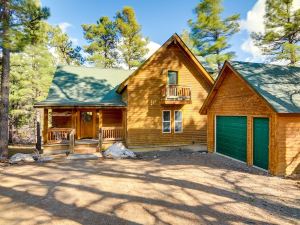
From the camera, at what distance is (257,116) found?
10484mm

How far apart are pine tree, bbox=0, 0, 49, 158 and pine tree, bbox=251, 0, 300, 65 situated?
20.8m

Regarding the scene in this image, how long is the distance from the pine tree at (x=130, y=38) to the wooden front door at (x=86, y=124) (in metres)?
15.5

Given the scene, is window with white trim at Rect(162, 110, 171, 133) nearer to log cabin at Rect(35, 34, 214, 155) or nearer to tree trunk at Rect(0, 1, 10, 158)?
log cabin at Rect(35, 34, 214, 155)

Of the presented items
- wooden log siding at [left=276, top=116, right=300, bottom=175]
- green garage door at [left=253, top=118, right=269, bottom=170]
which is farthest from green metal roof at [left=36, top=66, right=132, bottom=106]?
wooden log siding at [left=276, top=116, right=300, bottom=175]

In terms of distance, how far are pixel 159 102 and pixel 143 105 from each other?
1247mm

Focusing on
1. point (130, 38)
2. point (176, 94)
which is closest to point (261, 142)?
point (176, 94)

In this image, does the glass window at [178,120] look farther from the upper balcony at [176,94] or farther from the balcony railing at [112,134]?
the balcony railing at [112,134]

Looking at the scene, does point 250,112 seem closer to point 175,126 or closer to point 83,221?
point 175,126

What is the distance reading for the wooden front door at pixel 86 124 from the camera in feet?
58.5

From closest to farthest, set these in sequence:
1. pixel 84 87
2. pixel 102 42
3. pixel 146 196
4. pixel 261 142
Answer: pixel 146 196 → pixel 261 142 → pixel 84 87 → pixel 102 42

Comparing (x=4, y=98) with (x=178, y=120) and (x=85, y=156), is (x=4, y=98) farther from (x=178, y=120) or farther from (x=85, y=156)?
(x=178, y=120)

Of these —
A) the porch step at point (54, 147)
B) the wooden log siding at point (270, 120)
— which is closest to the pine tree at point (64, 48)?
the porch step at point (54, 147)

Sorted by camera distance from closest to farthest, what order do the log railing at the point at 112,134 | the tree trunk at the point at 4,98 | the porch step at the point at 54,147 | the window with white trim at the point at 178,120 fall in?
the tree trunk at the point at 4,98, the porch step at the point at 54,147, the log railing at the point at 112,134, the window with white trim at the point at 178,120

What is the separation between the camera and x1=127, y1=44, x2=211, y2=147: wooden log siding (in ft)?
53.0
